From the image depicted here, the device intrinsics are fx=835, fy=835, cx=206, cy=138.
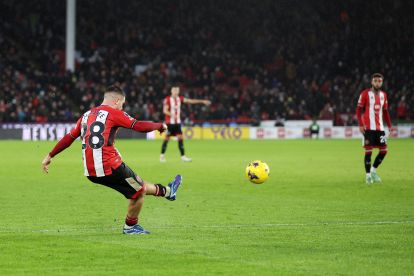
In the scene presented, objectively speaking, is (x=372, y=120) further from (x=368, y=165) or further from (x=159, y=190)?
(x=159, y=190)

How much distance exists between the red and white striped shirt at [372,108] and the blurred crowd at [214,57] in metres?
23.6

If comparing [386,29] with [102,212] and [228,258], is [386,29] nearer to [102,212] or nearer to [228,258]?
[102,212]

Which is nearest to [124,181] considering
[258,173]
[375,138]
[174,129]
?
[258,173]

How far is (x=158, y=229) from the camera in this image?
10.2 m

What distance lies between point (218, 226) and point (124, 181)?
59.6 inches

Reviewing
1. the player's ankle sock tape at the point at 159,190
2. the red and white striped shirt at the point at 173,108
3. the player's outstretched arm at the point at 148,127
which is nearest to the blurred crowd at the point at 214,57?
the red and white striped shirt at the point at 173,108

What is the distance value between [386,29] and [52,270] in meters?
41.7

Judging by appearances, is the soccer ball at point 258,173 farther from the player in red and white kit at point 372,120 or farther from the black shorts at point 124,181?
the player in red and white kit at point 372,120

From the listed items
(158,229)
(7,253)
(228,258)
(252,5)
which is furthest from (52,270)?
(252,5)

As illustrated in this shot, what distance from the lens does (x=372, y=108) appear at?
17328 mm

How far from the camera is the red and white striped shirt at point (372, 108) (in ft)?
56.9

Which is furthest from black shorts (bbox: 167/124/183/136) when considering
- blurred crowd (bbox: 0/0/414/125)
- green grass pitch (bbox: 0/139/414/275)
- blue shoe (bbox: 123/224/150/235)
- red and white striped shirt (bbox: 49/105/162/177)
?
blurred crowd (bbox: 0/0/414/125)

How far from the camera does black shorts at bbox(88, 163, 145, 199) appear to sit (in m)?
9.56

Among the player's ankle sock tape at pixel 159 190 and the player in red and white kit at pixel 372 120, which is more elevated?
the player in red and white kit at pixel 372 120
